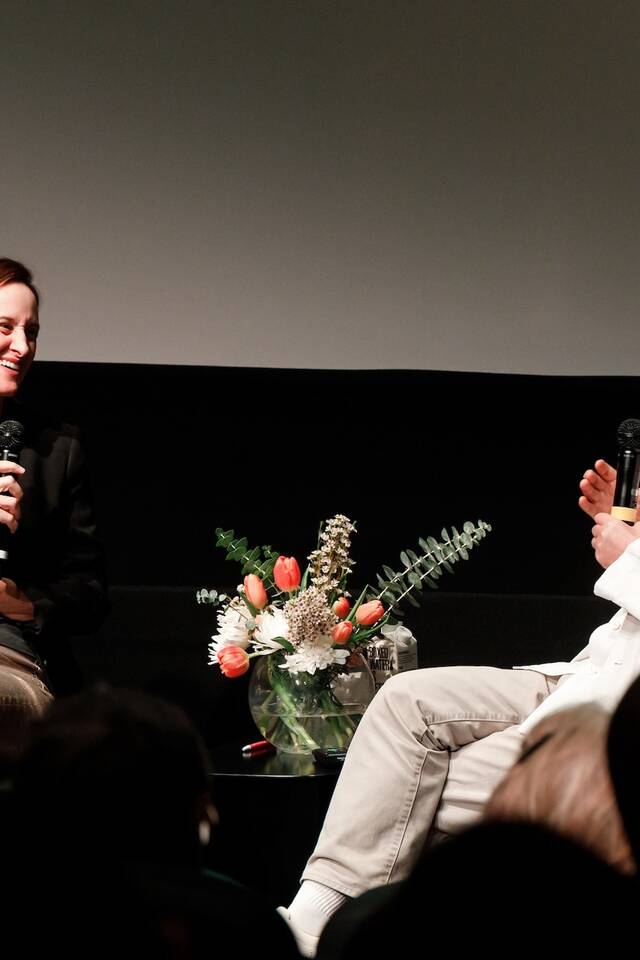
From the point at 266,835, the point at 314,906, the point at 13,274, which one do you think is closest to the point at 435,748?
the point at 314,906

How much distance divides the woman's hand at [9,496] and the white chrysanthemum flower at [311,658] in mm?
539

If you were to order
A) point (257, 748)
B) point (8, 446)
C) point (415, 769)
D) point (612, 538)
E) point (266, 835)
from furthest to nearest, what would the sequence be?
point (266, 835)
point (257, 748)
point (8, 446)
point (612, 538)
point (415, 769)

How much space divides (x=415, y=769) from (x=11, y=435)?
93 cm

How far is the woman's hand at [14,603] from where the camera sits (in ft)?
6.79

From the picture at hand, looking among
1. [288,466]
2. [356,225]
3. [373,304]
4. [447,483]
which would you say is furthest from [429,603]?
[356,225]

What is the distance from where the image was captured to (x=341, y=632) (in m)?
2.01

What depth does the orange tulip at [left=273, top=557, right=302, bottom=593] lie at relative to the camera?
2.06 m

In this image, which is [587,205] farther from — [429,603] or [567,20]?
[429,603]

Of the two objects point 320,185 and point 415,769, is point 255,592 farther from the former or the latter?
point 320,185

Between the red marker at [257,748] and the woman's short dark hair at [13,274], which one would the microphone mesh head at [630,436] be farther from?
the woman's short dark hair at [13,274]

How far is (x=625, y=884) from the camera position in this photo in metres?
0.51

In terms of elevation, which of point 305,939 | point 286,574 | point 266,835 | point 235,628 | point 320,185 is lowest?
point 266,835

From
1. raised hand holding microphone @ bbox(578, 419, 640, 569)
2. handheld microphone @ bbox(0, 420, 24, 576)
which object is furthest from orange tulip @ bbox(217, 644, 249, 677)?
raised hand holding microphone @ bbox(578, 419, 640, 569)

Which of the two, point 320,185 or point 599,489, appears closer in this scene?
point 599,489
